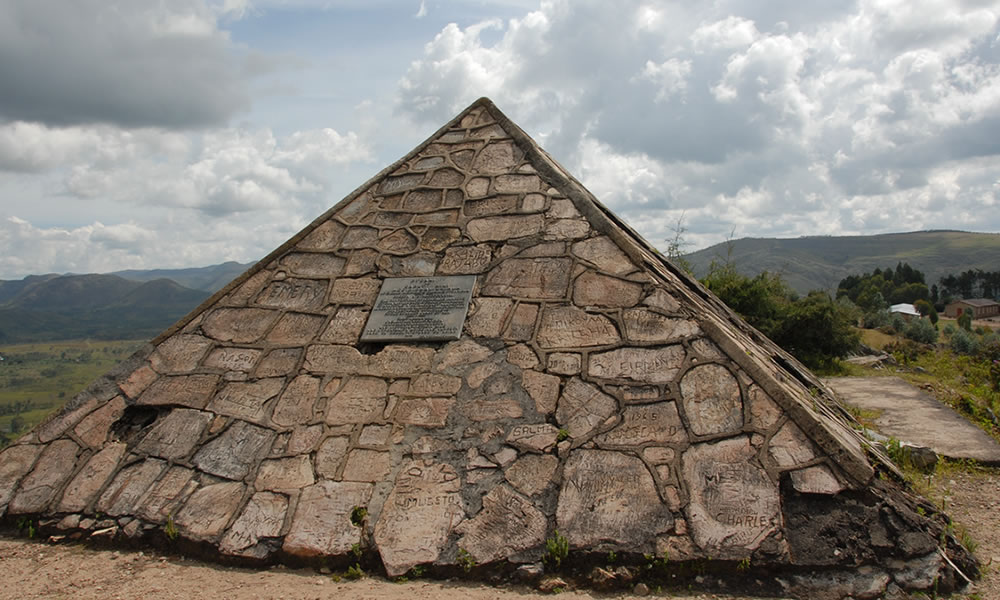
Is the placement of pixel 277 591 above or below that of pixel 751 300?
below

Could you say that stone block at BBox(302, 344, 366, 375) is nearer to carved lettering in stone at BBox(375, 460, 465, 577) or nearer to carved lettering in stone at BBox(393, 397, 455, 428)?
carved lettering in stone at BBox(393, 397, 455, 428)

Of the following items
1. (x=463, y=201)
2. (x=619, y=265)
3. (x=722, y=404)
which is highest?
(x=463, y=201)

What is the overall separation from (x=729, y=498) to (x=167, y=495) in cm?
296

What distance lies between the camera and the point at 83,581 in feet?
10.2

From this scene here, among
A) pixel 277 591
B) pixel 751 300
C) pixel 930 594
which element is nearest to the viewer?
pixel 930 594

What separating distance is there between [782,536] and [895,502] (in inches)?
23.1

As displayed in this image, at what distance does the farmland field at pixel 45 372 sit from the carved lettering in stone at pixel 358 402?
41.5 m

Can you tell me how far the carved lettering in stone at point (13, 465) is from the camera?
3756 mm

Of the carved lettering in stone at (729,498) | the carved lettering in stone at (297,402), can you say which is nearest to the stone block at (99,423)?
the carved lettering in stone at (297,402)

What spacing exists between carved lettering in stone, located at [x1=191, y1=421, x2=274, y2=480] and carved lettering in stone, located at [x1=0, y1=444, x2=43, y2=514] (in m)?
0.92

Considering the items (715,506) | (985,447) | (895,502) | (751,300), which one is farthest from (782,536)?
(751,300)

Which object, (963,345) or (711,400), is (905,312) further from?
(711,400)

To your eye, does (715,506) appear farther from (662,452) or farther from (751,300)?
(751,300)

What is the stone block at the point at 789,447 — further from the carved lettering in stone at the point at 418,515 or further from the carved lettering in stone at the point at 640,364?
the carved lettering in stone at the point at 418,515
